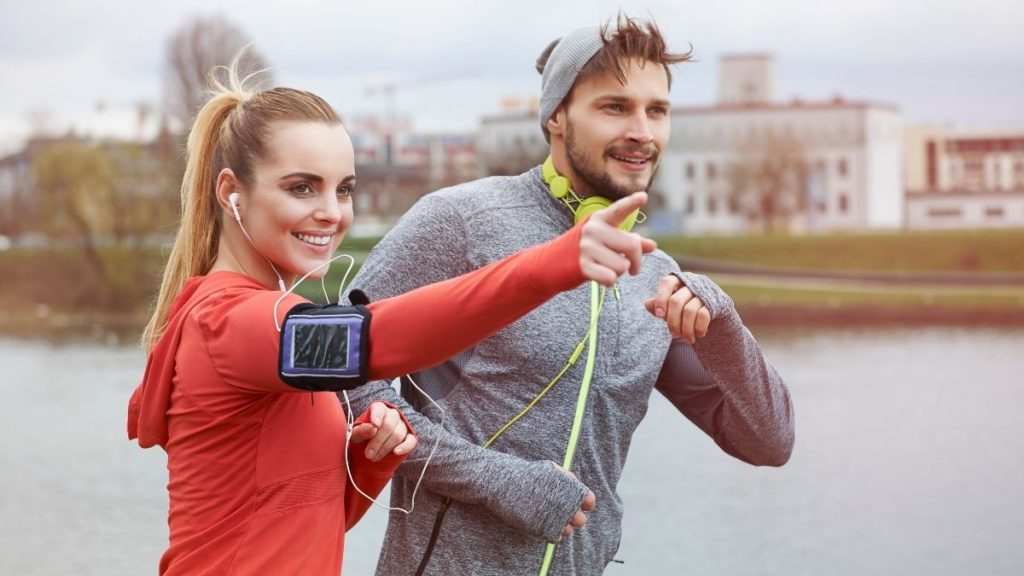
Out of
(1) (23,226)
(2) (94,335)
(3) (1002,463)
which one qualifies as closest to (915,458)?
(3) (1002,463)

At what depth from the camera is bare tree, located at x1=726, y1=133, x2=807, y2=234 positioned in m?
103

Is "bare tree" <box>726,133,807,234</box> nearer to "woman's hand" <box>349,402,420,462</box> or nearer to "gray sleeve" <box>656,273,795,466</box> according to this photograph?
"gray sleeve" <box>656,273,795,466</box>

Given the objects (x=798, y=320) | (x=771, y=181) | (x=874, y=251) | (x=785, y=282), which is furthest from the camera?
(x=771, y=181)

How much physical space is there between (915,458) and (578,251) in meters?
16.3

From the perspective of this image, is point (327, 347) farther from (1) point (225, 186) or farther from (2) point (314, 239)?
(1) point (225, 186)

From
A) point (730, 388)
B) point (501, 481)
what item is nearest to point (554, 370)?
point (501, 481)

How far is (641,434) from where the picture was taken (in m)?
20.3

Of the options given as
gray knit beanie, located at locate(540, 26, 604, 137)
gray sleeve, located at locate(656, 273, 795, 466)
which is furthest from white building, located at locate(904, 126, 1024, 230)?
gray knit beanie, located at locate(540, 26, 604, 137)

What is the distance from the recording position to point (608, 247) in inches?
79.7

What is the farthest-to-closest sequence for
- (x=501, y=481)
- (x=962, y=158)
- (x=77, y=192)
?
(x=962, y=158), (x=77, y=192), (x=501, y=481)

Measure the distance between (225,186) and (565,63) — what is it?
1.03 metres

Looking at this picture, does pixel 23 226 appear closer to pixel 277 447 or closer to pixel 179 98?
pixel 179 98

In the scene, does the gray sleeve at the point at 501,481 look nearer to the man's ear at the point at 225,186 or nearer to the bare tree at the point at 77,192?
the man's ear at the point at 225,186

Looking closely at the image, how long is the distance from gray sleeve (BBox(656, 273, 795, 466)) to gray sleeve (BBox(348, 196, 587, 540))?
1.43ft
